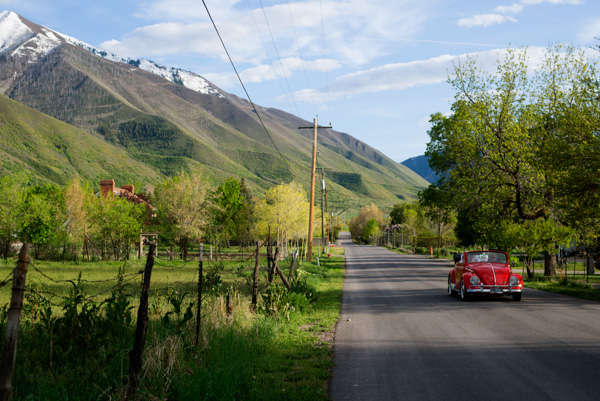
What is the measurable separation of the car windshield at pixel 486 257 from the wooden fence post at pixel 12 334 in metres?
16.8

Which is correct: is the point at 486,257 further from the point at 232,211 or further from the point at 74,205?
the point at 232,211

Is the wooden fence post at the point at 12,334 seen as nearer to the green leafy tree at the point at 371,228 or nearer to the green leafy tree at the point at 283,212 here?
the green leafy tree at the point at 283,212

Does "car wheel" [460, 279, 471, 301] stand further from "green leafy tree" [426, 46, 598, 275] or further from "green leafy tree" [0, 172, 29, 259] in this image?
"green leafy tree" [0, 172, 29, 259]

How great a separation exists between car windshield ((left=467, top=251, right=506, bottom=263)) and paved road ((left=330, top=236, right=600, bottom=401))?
8.52 feet

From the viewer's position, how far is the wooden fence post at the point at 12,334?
4.56 m

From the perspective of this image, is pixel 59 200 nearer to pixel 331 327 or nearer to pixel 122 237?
pixel 122 237

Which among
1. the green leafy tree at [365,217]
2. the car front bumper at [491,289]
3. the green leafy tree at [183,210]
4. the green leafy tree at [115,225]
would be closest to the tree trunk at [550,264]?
the car front bumper at [491,289]

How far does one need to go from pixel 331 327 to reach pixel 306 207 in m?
59.3

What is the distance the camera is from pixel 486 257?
19.4m

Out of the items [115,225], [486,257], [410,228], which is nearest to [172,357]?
[486,257]

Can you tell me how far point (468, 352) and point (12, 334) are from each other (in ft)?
24.1

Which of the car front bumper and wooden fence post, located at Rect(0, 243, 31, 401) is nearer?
wooden fence post, located at Rect(0, 243, 31, 401)

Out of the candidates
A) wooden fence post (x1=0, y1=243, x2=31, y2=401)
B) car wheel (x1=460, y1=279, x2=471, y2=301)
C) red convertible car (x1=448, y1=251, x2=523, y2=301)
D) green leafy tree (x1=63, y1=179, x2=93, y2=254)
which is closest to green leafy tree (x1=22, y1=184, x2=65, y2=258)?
green leafy tree (x1=63, y1=179, x2=93, y2=254)

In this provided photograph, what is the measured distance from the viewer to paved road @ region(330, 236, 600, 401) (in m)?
6.99
